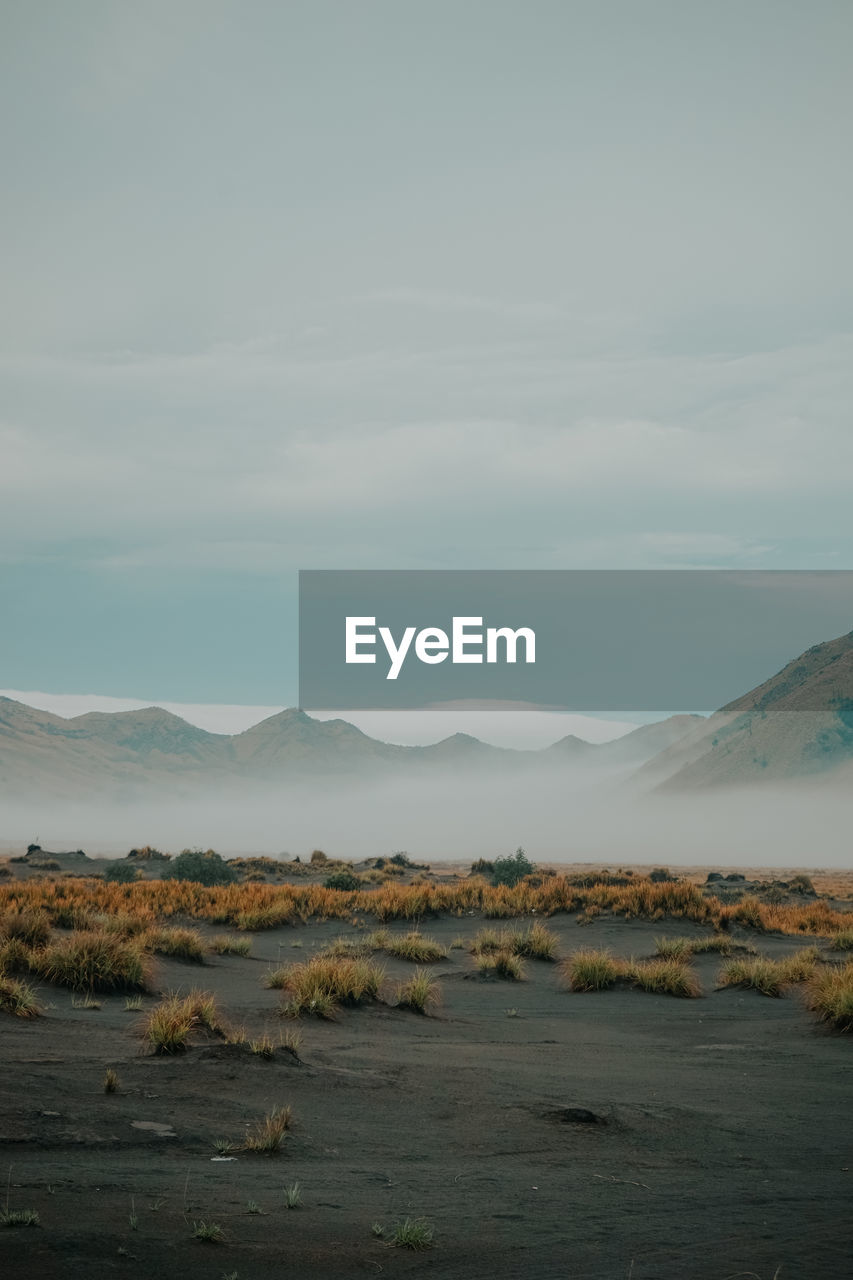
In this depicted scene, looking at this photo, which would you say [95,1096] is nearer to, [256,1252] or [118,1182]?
[118,1182]

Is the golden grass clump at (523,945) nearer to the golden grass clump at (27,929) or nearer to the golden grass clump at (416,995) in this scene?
the golden grass clump at (416,995)

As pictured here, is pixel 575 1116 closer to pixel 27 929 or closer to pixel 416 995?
pixel 416 995

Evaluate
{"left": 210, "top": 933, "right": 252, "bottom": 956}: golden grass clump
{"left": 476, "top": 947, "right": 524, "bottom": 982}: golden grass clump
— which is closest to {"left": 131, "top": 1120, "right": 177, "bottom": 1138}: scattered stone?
{"left": 476, "top": 947, "right": 524, "bottom": 982}: golden grass clump

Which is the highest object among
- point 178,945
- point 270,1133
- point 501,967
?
point 270,1133

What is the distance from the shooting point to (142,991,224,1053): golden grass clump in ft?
39.7

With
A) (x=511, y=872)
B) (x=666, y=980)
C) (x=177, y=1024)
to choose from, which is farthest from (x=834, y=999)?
(x=511, y=872)

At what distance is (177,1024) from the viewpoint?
488 inches

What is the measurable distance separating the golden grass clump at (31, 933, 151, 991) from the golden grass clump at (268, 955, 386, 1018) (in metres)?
2.44

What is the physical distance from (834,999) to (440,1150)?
848 cm

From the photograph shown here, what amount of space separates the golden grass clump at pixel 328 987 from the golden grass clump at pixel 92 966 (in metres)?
2.44

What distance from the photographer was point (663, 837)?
162m

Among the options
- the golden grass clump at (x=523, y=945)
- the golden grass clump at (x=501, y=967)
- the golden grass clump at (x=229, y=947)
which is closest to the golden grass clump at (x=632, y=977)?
the golden grass clump at (x=501, y=967)

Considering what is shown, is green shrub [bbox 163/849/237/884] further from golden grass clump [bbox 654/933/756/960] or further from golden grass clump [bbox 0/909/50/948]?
golden grass clump [bbox 0/909/50/948]

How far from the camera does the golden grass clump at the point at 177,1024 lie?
12.1 m
